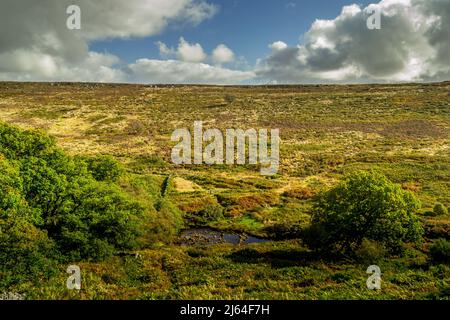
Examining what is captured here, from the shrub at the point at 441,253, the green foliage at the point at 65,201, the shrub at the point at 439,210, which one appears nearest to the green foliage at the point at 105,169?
the green foliage at the point at 65,201

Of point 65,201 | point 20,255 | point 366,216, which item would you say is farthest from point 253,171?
point 20,255

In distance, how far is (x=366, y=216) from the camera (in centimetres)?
2878

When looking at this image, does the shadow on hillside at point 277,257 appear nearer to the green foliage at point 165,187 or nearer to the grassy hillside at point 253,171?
the grassy hillside at point 253,171

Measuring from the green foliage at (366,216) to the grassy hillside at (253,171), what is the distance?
5.98ft

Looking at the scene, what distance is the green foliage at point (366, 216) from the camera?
2836 cm

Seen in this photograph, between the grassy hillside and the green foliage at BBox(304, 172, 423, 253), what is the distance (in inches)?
71.8

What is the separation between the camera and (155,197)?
1724 inches

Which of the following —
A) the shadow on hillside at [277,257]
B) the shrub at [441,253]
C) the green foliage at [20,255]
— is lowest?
the shadow on hillside at [277,257]

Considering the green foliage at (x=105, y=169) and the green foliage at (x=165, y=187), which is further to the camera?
the green foliage at (x=165, y=187)

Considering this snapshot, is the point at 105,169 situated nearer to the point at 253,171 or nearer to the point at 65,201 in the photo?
the point at 65,201

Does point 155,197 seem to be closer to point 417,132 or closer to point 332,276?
point 332,276

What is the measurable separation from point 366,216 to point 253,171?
43.7 m
